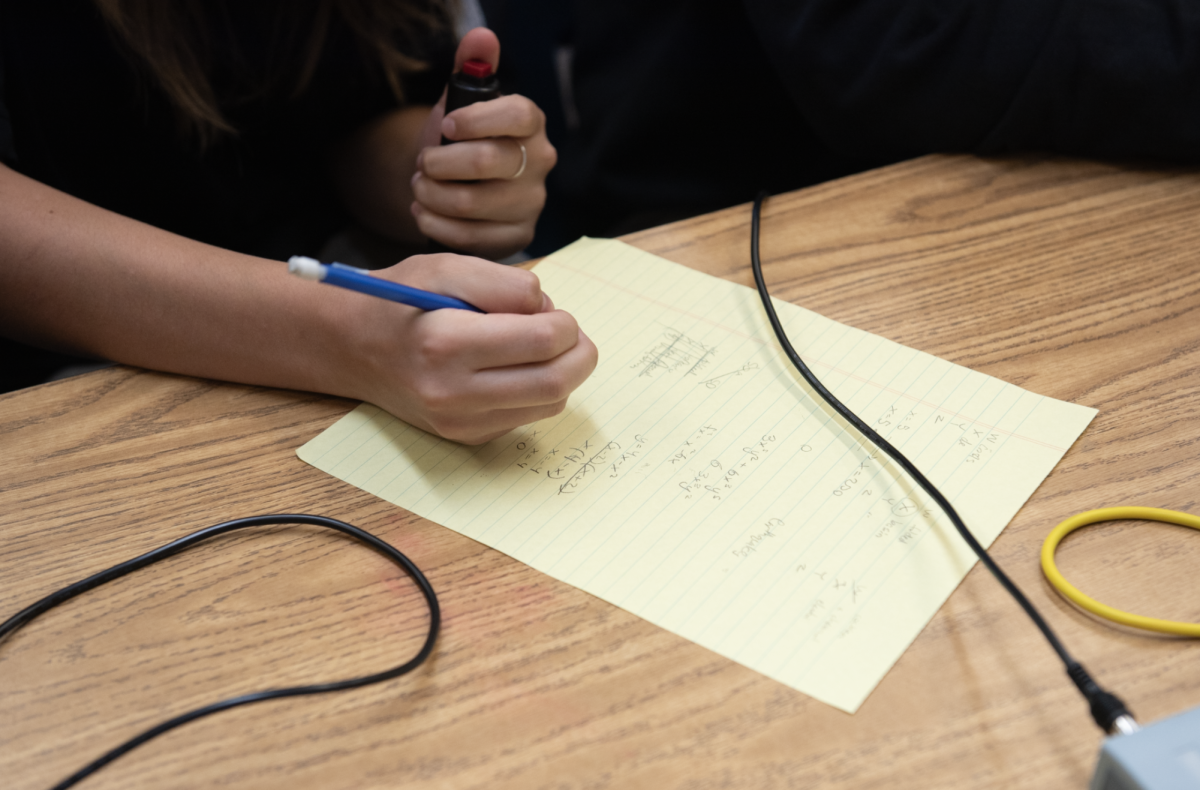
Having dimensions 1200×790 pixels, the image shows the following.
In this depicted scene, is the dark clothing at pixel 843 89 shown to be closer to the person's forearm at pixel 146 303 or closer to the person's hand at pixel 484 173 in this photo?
the person's hand at pixel 484 173

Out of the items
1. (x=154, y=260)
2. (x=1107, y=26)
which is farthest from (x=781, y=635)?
(x=1107, y=26)

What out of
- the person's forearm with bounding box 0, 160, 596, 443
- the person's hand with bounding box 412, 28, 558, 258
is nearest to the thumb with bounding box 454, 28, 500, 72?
the person's hand with bounding box 412, 28, 558, 258

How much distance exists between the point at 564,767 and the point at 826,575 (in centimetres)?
14

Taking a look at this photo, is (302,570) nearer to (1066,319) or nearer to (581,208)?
(1066,319)

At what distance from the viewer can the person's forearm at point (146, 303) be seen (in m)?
0.47

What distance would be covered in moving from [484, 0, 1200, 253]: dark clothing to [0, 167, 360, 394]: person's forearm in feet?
1.46

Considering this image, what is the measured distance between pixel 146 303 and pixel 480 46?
0.26m

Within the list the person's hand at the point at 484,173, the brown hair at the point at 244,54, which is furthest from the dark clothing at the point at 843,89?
the person's hand at the point at 484,173

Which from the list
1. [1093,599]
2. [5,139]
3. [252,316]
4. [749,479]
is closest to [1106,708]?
[1093,599]

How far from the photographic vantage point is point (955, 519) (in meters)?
0.38

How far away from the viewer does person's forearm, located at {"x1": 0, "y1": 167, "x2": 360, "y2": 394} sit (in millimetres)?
474

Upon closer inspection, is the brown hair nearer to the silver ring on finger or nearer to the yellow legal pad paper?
the silver ring on finger

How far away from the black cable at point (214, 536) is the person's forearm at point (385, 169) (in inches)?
16.4

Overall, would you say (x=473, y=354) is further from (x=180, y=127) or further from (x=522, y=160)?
(x=180, y=127)
